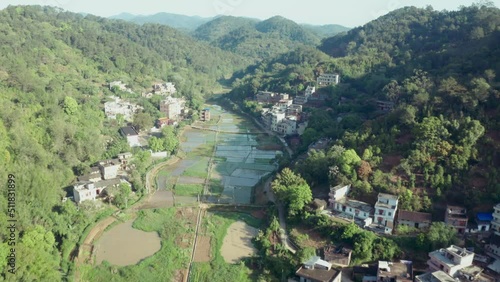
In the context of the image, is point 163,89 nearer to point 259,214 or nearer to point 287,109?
point 287,109

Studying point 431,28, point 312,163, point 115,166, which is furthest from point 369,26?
point 115,166

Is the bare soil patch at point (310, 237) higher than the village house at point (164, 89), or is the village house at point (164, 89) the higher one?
the village house at point (164, 89)

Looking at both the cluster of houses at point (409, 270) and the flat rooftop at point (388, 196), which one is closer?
the cluster of houses at point (409, 270)

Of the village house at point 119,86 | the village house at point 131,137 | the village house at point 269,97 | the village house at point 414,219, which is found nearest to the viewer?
the village house at point 414,219

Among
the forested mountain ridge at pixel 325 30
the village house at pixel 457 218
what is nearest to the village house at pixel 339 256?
the village house at pixel 457 218

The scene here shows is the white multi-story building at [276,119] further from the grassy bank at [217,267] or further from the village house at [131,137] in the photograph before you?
the grassy bank at [217,267]

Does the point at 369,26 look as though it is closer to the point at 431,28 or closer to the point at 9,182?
the point at 431,28
